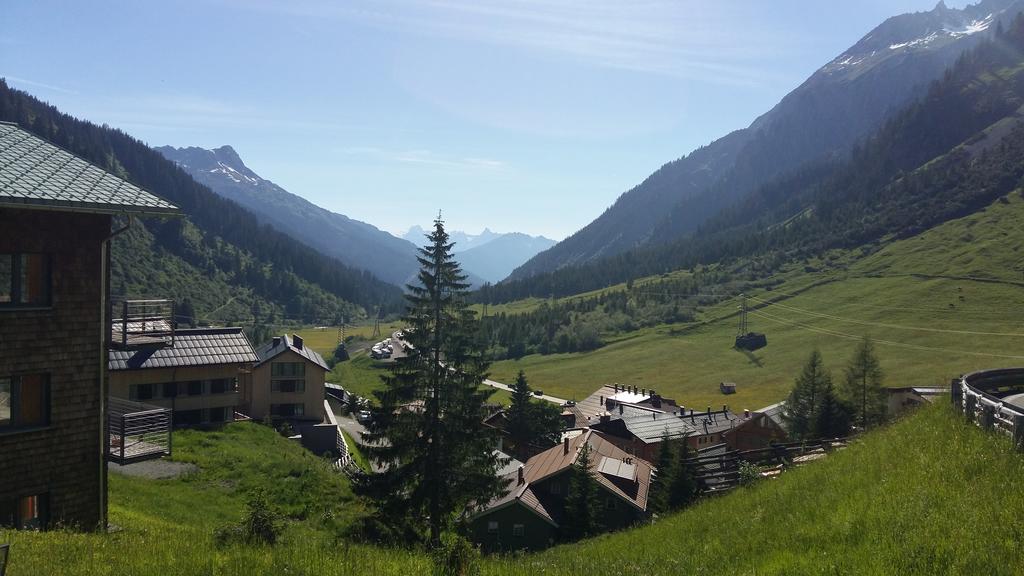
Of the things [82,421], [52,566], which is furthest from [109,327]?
[52,566]

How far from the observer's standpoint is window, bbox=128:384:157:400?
4422 centimetres

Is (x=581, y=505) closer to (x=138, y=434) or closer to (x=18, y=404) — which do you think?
(x=138, y=434)

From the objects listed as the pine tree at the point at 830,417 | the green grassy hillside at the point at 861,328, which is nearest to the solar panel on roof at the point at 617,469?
the pine tree at the point at 830,417

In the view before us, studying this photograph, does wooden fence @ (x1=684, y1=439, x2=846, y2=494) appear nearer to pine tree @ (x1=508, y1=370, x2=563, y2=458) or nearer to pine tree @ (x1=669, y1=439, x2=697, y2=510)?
pine tree @ (x1=669, y1=439, x2=697, y2=510)

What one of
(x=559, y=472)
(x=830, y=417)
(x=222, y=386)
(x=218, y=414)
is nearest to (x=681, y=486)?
(x=559, y=472)

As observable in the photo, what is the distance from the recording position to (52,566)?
8961 millimetres

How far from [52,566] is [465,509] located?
2039 centimetres

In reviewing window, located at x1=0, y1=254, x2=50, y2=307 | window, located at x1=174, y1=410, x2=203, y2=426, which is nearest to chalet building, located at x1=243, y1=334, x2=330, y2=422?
window, located at x1=174, y1=410, x2=203, y2=426

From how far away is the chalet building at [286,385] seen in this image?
5681 centimetres

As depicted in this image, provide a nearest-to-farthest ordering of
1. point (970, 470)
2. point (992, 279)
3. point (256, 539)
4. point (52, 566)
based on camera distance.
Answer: point (52, 566)
point (256, 539)
point (970, 470)
point (992, 279)

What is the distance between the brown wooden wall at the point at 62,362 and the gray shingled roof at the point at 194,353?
32.2m

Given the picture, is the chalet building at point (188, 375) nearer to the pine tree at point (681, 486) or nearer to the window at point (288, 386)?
the window at point (288, 386)

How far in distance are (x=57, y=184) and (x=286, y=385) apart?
Answer: 46.2 metres

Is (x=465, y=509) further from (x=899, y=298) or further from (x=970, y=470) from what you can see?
(x=899, y=298)
